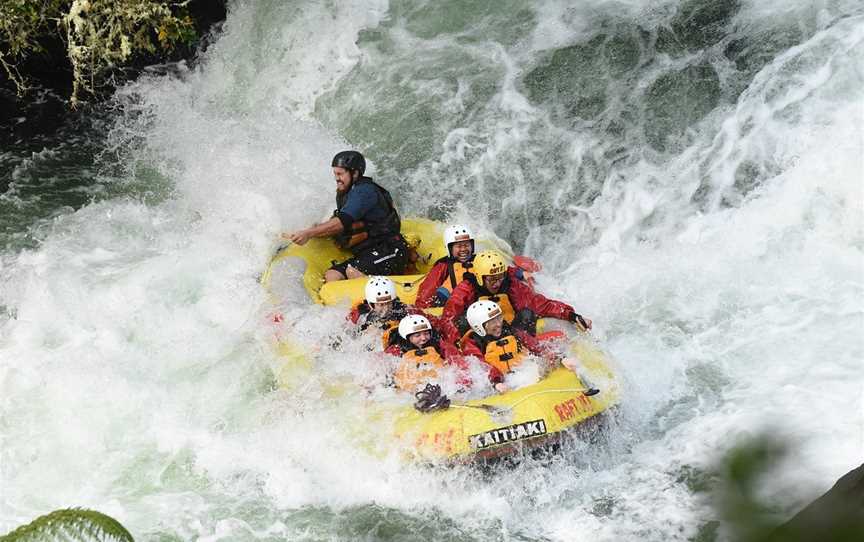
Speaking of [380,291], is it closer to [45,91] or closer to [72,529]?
[45,91]

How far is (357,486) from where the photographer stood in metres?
6.31

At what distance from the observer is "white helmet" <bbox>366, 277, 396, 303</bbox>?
705cm

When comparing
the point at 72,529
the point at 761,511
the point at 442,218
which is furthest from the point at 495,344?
the point at 761,511

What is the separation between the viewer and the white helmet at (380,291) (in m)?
7.05

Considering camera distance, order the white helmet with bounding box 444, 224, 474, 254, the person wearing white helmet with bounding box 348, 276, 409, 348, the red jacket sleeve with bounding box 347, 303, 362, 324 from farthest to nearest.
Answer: the white helmet with bounding box 444, 224, 474, 254 → the red jacket sleeve with bounding box 347, 303, 362, 324 → the person wearing white helmet with bounding box 348, 276, 409, 348

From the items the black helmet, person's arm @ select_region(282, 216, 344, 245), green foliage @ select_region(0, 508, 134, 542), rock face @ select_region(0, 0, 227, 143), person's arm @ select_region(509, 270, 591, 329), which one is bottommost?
person's arm @ select_region(509, 270, 591, 329)

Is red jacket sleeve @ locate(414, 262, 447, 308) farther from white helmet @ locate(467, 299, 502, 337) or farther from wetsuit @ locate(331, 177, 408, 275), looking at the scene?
wetsuit @ locate(331, 177, 408, 275)

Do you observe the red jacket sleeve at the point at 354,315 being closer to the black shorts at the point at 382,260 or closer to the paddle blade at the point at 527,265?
the black shorts at the point at 382,260

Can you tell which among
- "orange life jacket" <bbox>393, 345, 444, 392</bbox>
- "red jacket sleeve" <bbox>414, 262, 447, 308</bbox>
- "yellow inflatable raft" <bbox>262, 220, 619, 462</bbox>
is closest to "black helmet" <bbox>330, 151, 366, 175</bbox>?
"red jacket sleeve" <bbox>414, 262, 447, 308</bbox>

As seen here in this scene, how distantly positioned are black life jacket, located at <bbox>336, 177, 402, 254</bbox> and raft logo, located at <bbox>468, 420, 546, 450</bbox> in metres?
2.78

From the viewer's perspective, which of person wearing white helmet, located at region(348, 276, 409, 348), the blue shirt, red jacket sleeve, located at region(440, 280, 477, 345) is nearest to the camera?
red jacket sleeve, located at region(440, 280, 477, 345)

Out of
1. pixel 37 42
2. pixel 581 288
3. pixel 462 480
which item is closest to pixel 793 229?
pixel 581 288

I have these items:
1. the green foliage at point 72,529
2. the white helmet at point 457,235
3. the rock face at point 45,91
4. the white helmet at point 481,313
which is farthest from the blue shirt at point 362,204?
the green foliage at point 72,529

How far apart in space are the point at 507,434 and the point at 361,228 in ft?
9.50
